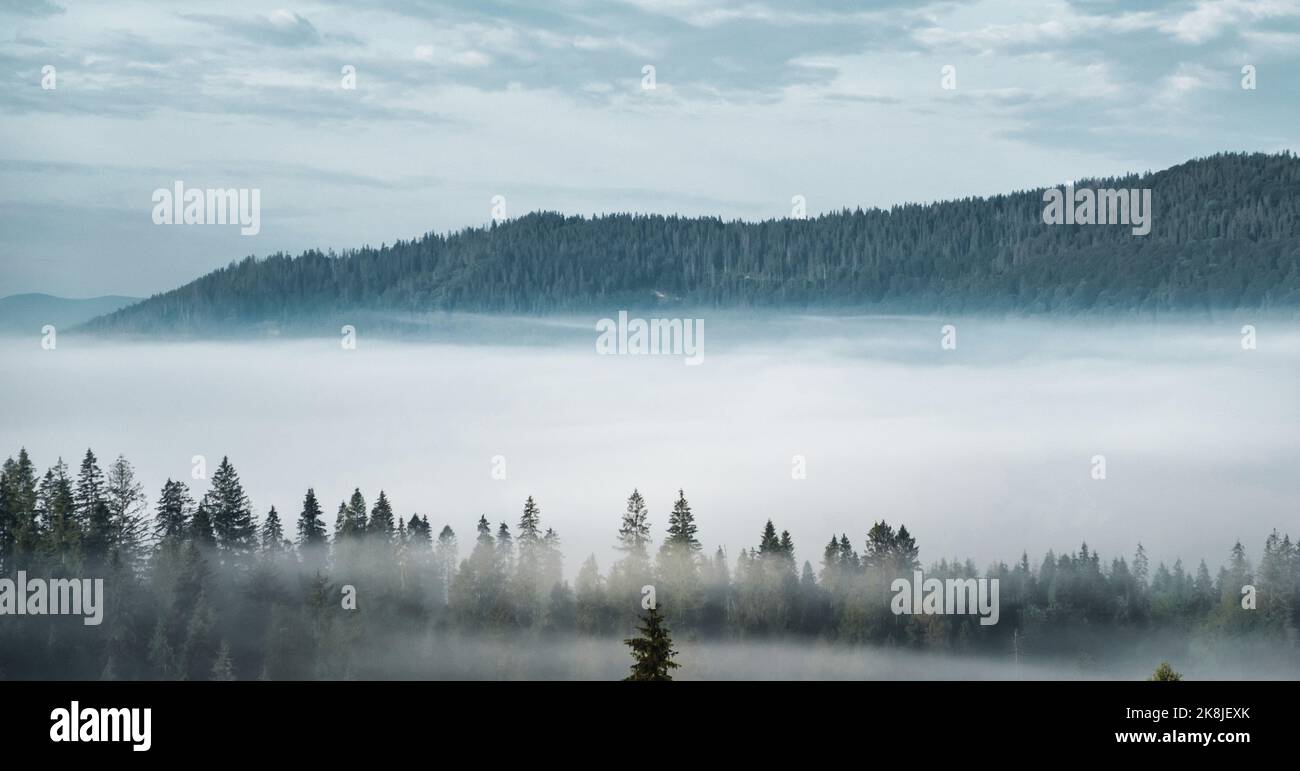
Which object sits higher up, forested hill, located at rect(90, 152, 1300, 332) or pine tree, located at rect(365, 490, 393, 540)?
forested hill, located at rect(90, 152, 1300, 332)

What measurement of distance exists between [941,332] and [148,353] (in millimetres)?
50501

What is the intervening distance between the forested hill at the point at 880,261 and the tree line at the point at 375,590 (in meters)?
20.7

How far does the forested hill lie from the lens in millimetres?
81750

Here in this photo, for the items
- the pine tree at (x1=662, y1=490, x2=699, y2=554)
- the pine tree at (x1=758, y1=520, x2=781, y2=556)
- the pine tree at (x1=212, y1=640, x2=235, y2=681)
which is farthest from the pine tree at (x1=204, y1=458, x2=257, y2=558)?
the pine tree at (x1=758, y1=520, x2=781, y2=556)

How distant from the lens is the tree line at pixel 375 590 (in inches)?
2045

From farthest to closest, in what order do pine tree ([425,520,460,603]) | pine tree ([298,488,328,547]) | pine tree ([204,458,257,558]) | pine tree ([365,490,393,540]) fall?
pine tree ([365,490,393,540]) < pine tree ([425,520,460,603]) < pine tree ([298,488,328,547]) < pine tree ([204,458,257,558])

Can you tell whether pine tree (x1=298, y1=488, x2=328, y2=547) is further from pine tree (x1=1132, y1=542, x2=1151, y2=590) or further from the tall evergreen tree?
pine tree (x1=1132, y1=542, x2=1151, y2=590)

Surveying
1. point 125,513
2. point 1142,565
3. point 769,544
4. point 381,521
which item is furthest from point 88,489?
point 1142,565

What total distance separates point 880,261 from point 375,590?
39464 millimetres

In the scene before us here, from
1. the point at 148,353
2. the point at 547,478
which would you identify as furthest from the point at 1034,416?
the point at 148,353

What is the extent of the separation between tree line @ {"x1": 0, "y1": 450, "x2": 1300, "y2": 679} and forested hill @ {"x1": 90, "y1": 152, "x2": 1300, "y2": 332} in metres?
20.7

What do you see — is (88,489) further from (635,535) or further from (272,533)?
(635,535)

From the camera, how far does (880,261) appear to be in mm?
84625

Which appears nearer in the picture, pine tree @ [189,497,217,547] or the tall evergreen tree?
pine tree @ [189,497,217,547]
